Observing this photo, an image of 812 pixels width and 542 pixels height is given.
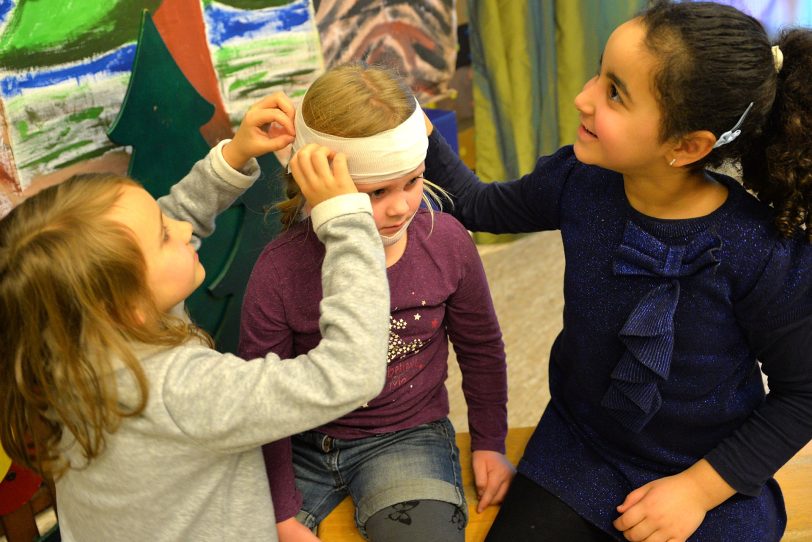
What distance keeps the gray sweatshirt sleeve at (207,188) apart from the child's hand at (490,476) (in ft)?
1.89

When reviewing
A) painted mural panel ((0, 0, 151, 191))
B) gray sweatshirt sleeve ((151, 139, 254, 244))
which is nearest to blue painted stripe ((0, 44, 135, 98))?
painted mural panel ((0, 0, 151, 191))

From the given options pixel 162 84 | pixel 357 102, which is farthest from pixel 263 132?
pixel 162 84

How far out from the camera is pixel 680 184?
3.35 feet

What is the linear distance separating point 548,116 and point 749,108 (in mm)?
1943

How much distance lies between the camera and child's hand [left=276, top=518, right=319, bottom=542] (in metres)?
1.11

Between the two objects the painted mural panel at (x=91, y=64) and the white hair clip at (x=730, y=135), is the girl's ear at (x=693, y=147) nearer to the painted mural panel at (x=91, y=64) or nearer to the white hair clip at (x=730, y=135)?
the white hair clip at (x=730, y=135)

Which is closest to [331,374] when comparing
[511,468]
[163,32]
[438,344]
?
[438,344]

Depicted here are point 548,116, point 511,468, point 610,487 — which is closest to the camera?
point 610,487

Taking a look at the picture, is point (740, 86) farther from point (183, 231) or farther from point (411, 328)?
point (183, 231)

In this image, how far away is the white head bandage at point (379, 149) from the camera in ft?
3.33

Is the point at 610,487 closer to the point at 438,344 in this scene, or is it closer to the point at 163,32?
the point at 438,344

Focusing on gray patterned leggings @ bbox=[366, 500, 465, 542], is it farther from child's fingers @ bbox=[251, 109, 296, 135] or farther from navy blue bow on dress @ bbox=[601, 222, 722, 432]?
child's fingers @ bbox=[251, 109, 296, 135]

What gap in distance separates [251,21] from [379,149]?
874 millimetres

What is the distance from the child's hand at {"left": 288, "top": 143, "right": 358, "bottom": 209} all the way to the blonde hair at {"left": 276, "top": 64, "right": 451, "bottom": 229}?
0.08m
